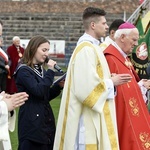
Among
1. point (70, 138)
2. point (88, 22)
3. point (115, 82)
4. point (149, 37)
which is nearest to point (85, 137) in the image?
point (70, 138)

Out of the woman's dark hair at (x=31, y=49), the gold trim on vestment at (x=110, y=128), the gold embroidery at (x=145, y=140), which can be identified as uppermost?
the woman's dark hair at (x=31, y=49)

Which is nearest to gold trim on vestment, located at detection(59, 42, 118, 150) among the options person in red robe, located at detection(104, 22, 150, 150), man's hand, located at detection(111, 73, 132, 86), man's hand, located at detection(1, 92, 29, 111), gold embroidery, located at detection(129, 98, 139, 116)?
man's hand, located at detection(111, 73, 132, 86)

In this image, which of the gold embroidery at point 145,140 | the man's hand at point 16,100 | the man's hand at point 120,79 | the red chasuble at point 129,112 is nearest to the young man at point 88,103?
the man's hand at point 120,79

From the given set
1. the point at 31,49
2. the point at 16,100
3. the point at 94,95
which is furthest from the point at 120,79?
the point at 16,100

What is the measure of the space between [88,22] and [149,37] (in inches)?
182

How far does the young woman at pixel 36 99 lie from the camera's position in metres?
6.16

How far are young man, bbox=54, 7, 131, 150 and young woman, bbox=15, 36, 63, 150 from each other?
0.63 ft

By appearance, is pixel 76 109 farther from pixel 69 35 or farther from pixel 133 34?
pixel 69 35

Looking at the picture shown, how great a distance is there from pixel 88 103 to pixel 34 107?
0.61 meters

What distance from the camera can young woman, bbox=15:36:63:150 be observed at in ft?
20.2

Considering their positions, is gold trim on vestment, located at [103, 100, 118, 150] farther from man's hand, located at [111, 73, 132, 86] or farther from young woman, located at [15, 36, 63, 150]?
young woman, located at [15, 36, 63, 150]

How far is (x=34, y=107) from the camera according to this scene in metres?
6.18

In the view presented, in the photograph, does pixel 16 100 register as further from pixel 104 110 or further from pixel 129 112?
pixel 129 112

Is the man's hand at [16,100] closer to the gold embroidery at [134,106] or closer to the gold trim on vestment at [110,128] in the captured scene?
the gold trim on vestment at [110,128]
